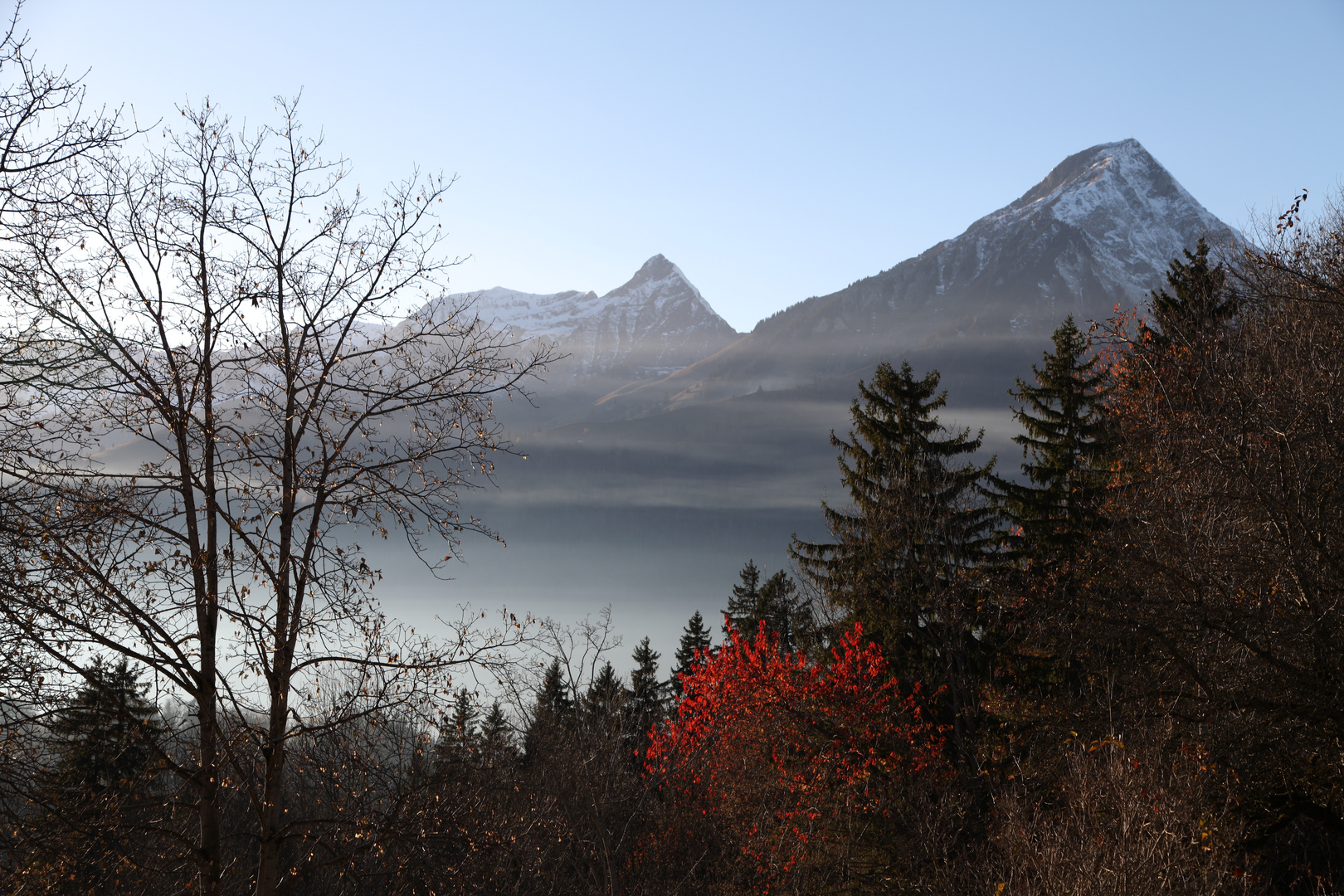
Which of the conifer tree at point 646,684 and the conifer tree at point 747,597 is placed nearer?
the conifer tree at point 747,597

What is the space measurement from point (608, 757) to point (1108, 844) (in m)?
13.7

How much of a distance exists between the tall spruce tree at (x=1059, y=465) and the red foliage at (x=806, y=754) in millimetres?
5814

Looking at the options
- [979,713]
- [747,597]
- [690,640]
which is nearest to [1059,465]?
[979,713]

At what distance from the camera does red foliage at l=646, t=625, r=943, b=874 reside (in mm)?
23359

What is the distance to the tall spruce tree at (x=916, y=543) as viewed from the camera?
925 inches

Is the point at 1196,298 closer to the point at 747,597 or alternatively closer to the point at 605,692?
the point at 747,597

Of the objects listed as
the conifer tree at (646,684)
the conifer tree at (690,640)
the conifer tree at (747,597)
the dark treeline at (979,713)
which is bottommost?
→ the conifer tree at (646,684)

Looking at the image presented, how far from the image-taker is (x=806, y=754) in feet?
81.9

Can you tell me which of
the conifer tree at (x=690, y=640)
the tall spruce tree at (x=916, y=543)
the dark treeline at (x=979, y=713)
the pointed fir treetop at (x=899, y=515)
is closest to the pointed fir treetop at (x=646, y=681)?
the conifer tree at (x=690, y=640)

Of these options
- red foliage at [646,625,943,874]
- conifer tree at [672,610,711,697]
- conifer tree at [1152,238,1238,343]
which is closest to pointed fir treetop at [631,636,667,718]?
conifer tree at [672,610,711,697]

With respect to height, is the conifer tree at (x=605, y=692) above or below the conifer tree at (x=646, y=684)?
above

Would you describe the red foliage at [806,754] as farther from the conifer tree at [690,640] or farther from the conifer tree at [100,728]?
the conifer tree at [690,640]

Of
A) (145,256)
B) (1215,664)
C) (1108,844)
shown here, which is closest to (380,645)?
(145,256)

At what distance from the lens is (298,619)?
9.80m
